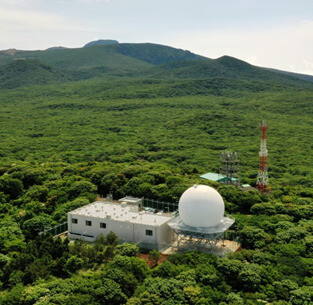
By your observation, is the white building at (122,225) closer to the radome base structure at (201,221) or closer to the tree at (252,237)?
the radome base structure at (201,221)

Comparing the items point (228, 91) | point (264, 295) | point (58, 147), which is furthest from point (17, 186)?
point (228, 91)

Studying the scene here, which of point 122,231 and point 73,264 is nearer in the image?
point 73,264

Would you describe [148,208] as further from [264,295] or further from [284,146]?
[284,146]

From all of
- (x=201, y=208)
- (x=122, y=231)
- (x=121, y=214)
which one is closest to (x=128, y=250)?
(x=122, y=231)

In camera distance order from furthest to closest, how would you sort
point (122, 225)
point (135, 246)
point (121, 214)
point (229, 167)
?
point (229, 167) < point (121, 214) < point (122, 225) < point (135, 246)

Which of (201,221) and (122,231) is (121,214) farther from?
(201,221)

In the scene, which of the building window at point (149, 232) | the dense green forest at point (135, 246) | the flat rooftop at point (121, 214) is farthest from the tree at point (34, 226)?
the building window at point (149, 232)

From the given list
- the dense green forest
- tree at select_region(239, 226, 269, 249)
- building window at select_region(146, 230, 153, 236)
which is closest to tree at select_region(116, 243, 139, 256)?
the dense green forest
